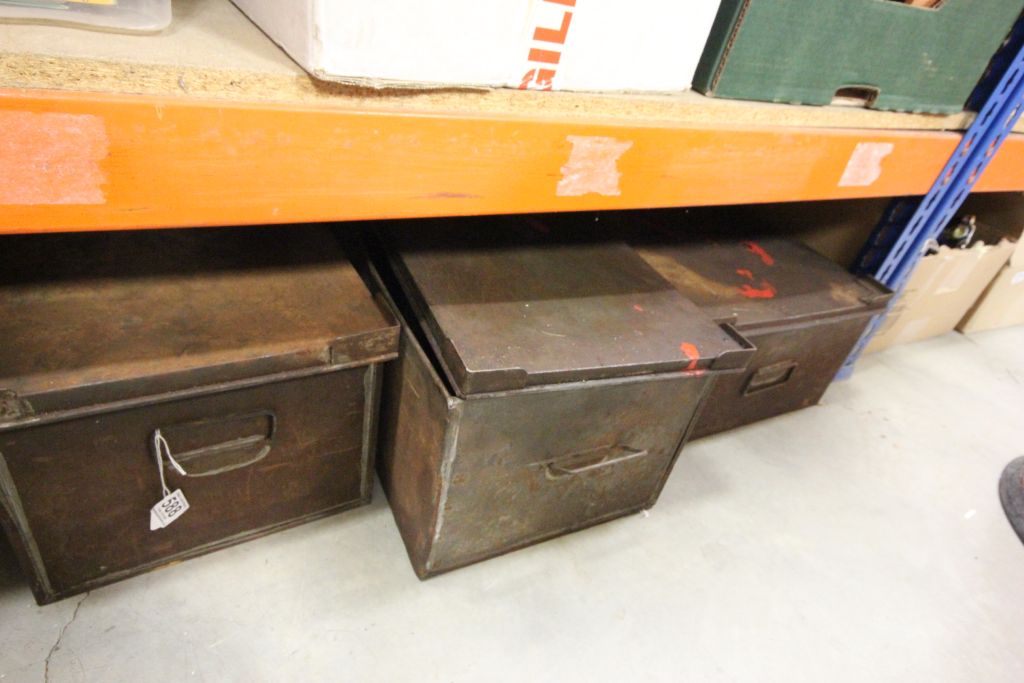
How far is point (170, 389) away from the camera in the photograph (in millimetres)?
630

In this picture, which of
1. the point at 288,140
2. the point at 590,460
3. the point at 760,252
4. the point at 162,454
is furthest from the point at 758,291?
the point at 162,454

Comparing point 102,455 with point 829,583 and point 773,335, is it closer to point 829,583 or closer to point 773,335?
point 773,335

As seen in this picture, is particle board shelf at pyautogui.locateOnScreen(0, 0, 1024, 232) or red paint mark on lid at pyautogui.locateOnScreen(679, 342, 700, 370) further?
red paint mark on lid at pyautogui.locateOnScreen(679, 342, 700, 370)

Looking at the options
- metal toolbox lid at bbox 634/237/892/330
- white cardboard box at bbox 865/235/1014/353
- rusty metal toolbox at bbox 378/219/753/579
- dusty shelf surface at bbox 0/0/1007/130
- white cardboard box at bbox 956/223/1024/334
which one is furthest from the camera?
white cardboard box at bbox 956/223/1024/334

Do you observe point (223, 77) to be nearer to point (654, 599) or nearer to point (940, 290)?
point (654, 599)

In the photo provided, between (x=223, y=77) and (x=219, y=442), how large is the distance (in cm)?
45

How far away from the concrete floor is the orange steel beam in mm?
571

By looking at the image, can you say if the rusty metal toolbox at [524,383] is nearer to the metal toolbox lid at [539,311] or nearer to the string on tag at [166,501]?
the metal toolbox lid at [539,311]

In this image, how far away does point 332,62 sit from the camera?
479mm

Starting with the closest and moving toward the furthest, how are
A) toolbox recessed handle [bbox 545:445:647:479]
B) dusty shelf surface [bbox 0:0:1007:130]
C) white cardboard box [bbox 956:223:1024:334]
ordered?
dusty shelf surface [bbox 0:0:1007:130] → toolbox recessed handle [bbox 545:445:647:479] → white cardboard box [bbox 956:223:1024:334]

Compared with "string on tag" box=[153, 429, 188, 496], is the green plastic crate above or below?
above

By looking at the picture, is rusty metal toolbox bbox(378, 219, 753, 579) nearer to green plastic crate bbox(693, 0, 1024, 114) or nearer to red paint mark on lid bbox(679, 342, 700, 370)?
red paint mark on lid bbox(679, 342, 700, 370)

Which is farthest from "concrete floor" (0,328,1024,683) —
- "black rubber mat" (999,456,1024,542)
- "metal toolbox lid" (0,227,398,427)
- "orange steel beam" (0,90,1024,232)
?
"orange steel beam" (0,90,1024,232)

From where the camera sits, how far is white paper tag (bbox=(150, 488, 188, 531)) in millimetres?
737
